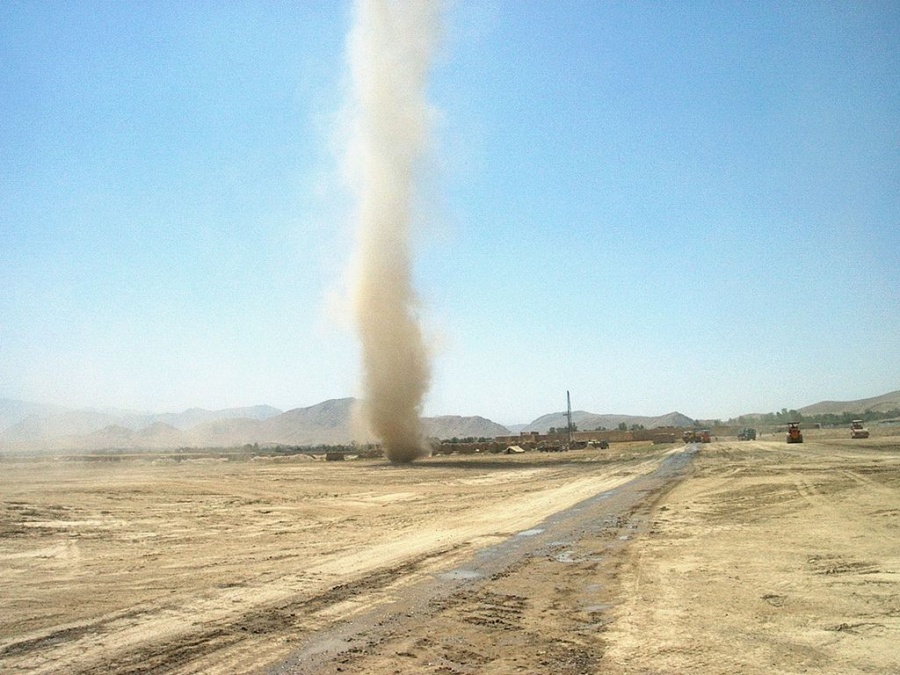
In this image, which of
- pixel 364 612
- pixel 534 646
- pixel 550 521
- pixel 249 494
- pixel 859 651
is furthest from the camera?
pixel 249 494

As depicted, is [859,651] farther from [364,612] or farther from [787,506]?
[787,506]

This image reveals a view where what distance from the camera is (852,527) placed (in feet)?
40.3

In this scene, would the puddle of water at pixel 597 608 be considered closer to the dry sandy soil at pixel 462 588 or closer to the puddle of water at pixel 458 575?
the dry sandy soil at pixel 462 588

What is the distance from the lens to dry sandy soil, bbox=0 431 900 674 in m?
5.73

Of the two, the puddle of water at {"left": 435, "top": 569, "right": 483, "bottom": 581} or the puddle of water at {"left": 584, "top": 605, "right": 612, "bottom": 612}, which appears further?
the puddle of water at {"left": 435, "top": 569, "right": 483, "bottom": 581}

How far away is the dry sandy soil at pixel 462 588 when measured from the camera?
5.73 meters

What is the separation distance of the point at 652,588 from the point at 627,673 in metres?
3.24

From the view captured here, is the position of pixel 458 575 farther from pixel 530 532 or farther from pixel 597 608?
pixel 530 532

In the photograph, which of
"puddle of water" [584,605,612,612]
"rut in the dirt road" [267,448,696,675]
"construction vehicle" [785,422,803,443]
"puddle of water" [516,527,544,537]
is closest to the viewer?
"rut in the dirt road" [267,448,696,675]

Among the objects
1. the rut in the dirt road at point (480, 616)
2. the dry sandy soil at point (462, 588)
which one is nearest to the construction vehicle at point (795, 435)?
the dry sandy soil at point (462, 588)

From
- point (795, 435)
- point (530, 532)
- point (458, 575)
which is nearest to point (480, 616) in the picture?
point (458, 575)

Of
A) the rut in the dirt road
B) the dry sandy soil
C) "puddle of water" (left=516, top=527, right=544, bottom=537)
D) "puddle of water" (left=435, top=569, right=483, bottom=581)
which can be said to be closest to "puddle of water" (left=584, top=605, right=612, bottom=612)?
the rut in the dirt road

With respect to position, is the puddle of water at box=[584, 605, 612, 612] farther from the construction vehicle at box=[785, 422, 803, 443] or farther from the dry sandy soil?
the construction vehicle at box=[785, 422, 803, 443]

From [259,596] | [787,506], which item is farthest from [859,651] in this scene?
[787,506]
